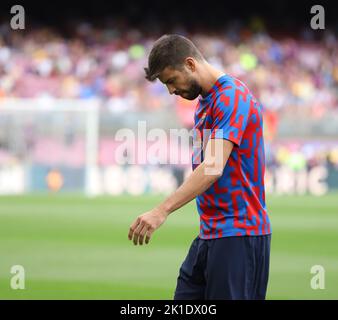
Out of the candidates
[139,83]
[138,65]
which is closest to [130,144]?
[139,83]

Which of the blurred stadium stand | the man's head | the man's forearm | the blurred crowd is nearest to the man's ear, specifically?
the man's head

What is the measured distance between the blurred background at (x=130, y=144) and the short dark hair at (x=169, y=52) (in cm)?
390

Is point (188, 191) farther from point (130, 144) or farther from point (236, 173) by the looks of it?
point (130, 144)

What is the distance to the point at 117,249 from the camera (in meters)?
10.6

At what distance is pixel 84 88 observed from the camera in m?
23.4

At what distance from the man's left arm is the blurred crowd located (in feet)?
54.5

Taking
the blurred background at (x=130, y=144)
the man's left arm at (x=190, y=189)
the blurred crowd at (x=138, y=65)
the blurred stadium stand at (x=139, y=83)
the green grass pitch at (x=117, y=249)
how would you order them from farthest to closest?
the blurred crowd at (x=138, y=65), the blurred stadium stand at (x=139, y=83), the blurred background at (x=130, y=144), the green grass pitch at (x=117, y=249), the man's left arm at (x=190, y=189)

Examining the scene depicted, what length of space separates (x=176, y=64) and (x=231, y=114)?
1.15ft

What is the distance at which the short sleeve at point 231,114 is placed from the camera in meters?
3.78

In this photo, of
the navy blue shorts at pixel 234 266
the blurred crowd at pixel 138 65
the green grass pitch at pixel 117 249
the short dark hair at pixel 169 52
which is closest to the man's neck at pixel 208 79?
the short dark hair at pixel 169 52

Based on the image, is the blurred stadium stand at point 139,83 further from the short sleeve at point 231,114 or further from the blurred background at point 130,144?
the short sleeve at point 231,114

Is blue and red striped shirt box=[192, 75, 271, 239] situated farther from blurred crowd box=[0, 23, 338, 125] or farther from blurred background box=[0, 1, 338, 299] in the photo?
blurred crowd box=[0, 23, 338, 125]

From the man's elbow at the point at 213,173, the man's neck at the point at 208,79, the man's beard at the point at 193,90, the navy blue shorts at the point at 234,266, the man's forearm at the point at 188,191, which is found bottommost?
the navy blue shorts at the point at 234,266
